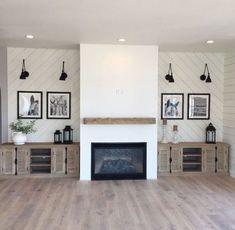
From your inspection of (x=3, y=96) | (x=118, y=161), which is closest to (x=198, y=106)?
(x=118, y=161)

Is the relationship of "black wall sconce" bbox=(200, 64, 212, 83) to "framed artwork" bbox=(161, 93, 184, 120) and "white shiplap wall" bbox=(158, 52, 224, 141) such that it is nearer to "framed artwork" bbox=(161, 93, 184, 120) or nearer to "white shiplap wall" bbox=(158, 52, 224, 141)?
"white shiplap wall" bbox=(158, 52, 224, 141)

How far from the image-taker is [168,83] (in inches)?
270

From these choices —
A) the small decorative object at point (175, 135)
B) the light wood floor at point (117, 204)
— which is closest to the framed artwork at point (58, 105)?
the light wood floor at point (117, 204)

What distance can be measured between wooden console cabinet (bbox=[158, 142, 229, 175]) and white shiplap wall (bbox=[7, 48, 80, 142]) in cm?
208

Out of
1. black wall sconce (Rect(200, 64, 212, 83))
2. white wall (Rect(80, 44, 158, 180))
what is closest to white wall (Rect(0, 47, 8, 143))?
white wall (Rect(80, 44, 158, 180))

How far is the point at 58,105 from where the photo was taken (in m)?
6.66

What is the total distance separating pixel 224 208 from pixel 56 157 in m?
3.47

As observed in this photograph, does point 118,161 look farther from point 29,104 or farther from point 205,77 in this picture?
point 205,77

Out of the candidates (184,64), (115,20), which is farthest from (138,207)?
(184,64)

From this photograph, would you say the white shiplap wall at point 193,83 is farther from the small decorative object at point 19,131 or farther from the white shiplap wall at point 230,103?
the small decorative object at point 19,131

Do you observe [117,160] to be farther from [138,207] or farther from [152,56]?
[152,56]

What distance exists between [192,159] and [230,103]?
1.55m

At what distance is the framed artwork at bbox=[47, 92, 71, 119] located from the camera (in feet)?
21.8

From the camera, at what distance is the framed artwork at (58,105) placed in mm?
6641
